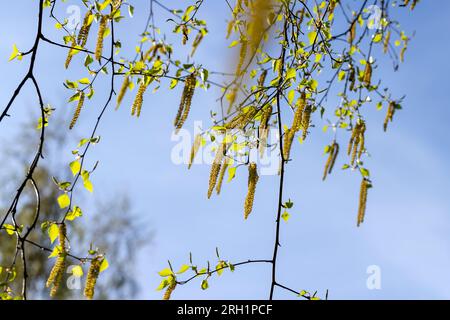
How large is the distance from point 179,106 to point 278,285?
28.4 inches

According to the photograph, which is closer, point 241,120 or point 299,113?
point 299,113

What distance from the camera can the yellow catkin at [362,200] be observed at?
2193 mm

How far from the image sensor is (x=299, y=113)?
2.07 meters

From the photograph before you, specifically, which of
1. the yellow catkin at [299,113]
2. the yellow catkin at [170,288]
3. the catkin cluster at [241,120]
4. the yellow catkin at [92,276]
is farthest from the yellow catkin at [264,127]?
the yellow catkin at [92,276]

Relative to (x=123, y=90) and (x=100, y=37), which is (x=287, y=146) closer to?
(x=123, y=90)

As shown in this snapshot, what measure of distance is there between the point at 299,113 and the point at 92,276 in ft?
3.06

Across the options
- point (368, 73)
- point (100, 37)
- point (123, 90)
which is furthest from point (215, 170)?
point (368, 73)

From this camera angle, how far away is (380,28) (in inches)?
125

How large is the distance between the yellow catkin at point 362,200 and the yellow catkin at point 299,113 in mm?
431

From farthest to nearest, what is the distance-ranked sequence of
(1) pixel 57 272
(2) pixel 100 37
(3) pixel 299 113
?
(2) pixel 100 37 → (3) pixel 299 113 → (1) pixel 57 272

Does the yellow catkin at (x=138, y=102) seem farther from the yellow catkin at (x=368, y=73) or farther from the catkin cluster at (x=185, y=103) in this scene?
the yellow catkin at (x=368, y=73)

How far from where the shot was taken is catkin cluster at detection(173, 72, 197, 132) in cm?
200
